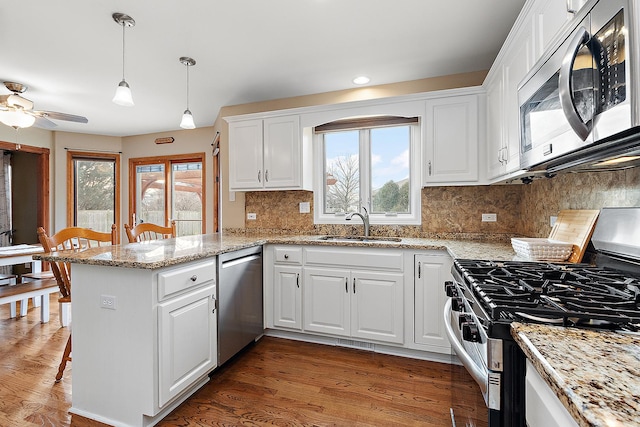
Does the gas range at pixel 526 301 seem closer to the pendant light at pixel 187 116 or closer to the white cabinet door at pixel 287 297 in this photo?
the white cabinet door at pixel 287 297

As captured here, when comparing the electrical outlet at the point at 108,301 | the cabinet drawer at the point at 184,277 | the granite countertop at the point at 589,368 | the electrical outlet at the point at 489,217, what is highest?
the electrical outlet at the point at 489,217

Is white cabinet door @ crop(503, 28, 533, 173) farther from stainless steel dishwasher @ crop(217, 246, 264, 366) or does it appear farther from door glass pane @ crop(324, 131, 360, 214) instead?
stainless steel dishwasher @ crop(217, 246, 264, 366)

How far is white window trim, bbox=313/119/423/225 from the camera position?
121 inches

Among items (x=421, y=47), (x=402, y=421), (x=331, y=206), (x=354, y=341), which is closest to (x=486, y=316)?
(x=402, y=421)

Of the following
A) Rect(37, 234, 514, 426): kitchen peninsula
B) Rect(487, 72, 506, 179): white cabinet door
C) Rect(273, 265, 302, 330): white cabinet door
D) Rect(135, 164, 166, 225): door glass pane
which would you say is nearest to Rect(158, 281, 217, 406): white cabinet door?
Rect(37, 234, 514, 426): kitchen peninsula

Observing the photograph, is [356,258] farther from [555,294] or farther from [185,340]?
[555,294]

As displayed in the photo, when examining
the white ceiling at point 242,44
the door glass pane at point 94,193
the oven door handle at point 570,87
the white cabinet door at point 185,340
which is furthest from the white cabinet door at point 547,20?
the door glass pane at point 94,193

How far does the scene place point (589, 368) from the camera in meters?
0.56

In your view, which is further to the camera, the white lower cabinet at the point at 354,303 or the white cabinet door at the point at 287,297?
the white cabinet door at the point at 287,297

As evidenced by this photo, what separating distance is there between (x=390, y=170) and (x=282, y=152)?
1.10 m

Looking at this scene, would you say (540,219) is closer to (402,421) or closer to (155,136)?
(402,421)

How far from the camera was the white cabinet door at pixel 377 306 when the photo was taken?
250cm

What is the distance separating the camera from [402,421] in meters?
1.78

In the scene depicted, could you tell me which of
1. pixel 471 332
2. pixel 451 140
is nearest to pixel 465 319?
pixel 471 332
